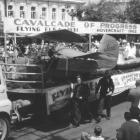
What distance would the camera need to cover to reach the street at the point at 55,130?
29.3ft

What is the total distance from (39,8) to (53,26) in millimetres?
60561

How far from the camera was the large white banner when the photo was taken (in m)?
10.5

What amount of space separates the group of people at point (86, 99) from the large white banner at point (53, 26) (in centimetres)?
209

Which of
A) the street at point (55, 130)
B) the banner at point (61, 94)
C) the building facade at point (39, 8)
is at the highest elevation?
the building facade at point (39, 8)

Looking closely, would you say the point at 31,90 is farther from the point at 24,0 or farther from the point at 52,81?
the point at 24,0

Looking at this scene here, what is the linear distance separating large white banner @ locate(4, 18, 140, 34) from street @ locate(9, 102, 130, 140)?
9.08 ft

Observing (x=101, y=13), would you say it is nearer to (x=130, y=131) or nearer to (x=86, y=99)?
(x=86, y=99)

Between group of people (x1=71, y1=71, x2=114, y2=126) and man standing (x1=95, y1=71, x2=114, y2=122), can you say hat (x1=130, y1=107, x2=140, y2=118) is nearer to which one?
group of people (x1=71, y1=71, x2=114, y2=126)

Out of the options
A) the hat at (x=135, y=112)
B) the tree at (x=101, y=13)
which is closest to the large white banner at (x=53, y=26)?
the hat at (x=135, y=112)

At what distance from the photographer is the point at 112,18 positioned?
44.9m

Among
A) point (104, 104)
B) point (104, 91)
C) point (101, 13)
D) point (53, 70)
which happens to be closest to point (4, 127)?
point (53, 70)

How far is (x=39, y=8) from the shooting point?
232 feet

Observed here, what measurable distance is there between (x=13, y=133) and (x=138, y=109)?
3.95 m

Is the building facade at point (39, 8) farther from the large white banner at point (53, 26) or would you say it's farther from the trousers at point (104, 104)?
the trousers at point (104, 104)
